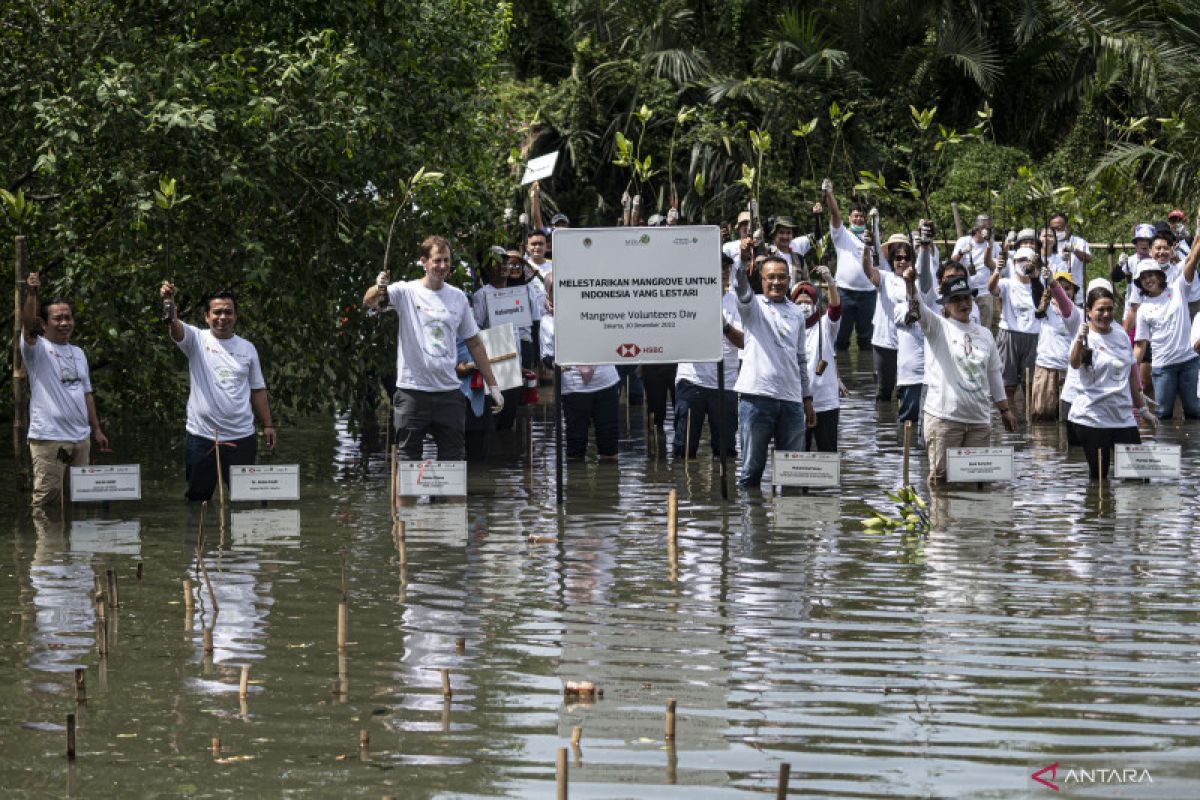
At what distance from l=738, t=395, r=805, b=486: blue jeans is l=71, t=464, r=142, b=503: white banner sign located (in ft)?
13.9

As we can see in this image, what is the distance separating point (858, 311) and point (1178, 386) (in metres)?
5.58

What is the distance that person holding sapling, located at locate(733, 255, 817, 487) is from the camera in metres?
14.0

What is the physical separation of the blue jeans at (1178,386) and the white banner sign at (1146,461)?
476 centimetres

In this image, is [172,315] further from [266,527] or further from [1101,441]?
[1101,441]

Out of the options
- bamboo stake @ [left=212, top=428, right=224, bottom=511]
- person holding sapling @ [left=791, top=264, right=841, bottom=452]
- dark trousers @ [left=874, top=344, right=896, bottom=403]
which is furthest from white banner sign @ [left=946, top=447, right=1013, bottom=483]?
dark trousers @ [left=874, top=344, right=896, bottom=403]

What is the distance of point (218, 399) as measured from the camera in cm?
1410

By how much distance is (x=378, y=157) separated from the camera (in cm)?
1639

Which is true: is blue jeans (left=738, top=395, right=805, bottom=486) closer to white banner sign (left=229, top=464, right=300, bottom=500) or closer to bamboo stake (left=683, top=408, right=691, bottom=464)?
bamboo stake (left=683, top=408, right=691, bottom=464)

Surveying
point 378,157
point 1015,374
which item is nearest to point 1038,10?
point 1015,374

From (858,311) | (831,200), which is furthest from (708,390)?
(858,311)

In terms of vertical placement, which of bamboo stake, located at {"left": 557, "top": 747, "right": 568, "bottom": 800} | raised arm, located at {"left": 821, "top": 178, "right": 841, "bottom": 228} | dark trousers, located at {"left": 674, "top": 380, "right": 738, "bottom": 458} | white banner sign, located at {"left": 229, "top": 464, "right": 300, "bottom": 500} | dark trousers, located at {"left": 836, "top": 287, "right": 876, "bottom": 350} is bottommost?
bamboo stake, located at {"left": 557, "top": 747, "right": 568, "bottom": 800}

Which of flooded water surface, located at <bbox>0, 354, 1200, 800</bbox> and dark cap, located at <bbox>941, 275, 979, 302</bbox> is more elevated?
dark cap, located at <bbox>941, 275, 979, 302</bbox>

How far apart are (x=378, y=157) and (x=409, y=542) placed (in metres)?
4.90

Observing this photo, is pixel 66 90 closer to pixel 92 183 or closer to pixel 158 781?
pixel 92 183
